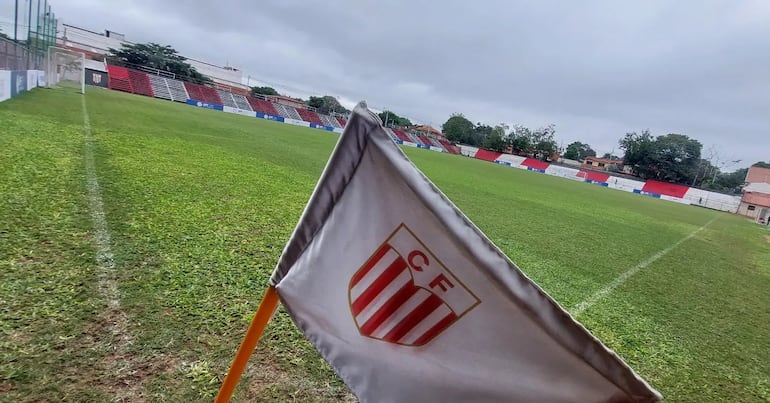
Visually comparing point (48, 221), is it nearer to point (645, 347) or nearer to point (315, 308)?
point (315, 308)

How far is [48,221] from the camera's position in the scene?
353 centimetres

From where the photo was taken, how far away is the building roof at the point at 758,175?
165ft

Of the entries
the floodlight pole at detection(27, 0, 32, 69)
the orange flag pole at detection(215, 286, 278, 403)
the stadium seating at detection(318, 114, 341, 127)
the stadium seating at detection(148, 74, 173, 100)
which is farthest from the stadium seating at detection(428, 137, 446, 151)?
the orange flag pole at detection(215, 286, 278, 403)

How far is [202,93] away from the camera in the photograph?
143 feet

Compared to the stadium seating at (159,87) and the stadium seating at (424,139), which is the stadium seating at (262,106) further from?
the stadium seating at (424,139)

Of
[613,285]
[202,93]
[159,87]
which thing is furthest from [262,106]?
[613,285]

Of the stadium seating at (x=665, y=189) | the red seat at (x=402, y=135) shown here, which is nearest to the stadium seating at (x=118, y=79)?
the red seat at (x=402, y=135)

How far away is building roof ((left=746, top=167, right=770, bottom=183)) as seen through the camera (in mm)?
50406

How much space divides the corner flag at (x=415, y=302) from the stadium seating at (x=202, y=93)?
46.5 meters

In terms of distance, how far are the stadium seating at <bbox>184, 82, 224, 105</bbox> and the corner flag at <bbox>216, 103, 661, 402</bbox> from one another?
4646cm

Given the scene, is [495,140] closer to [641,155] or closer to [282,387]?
[641,155]

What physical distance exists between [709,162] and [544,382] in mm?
71446

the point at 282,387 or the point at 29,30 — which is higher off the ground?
the point at 29,30

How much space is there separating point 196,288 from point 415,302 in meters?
2.52
